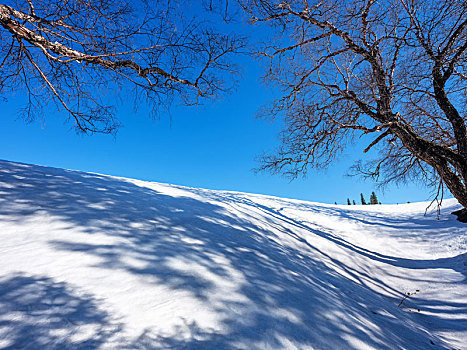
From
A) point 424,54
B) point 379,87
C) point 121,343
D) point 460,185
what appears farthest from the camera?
point 379,87

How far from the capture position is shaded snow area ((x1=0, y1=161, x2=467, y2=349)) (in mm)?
1074

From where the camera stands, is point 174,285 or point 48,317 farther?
point 174,285

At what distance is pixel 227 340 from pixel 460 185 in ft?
16.2

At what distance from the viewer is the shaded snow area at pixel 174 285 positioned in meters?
1.07

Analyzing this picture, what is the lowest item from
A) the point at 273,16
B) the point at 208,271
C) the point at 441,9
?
the point at 208,271

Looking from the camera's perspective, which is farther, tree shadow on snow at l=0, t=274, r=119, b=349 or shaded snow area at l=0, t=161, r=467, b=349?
shaded snow area at l=0, t=161, r=467, b=349

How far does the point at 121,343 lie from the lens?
0.98 m

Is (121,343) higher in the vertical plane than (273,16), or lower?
lower

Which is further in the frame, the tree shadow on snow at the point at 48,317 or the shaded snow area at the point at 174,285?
the shaded snow area at the point at 174,285

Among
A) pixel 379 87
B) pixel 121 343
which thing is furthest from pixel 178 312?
pixel 379 87

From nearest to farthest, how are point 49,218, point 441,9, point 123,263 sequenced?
point 123,263, point 49,218, point 441,9

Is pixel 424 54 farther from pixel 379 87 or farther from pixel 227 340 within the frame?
pixel 227 340

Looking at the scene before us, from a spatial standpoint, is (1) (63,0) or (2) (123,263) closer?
(2) (123,263)

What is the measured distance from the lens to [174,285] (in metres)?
1.43
